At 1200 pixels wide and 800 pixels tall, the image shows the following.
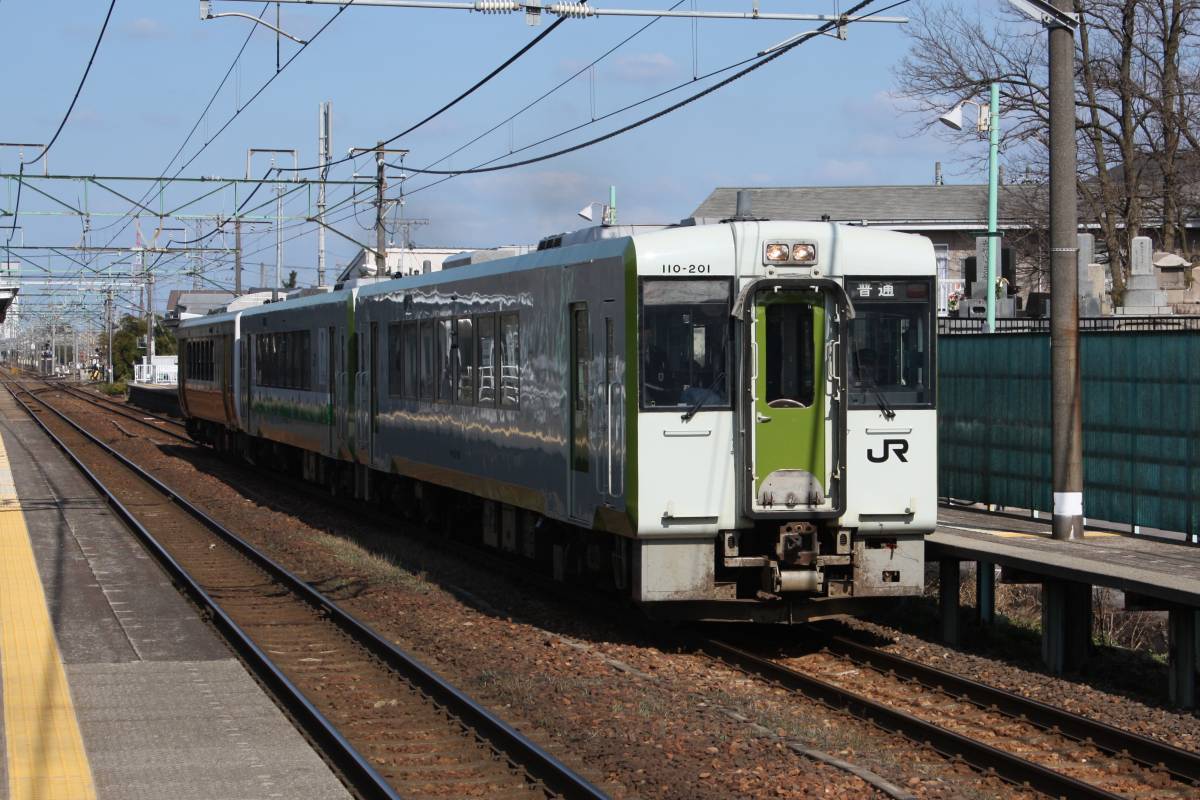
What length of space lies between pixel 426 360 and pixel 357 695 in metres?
6.92

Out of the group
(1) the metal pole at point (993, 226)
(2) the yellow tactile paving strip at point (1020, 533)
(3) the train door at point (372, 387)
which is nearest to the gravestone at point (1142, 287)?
(1) the metal pole at point (993, 226)

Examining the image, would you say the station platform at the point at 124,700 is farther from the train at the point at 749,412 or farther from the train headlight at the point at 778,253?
the train headlight at the point at 778,253

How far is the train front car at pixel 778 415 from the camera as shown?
1088cm

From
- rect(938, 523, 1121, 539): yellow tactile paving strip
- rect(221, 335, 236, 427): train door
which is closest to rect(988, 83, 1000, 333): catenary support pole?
rect(938, 523, 1121, 539): yellow tactile paving strip

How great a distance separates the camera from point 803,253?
1104cm

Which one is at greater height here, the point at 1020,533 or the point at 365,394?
the point at 365,394

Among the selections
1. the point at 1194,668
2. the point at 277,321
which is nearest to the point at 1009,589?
the point at 1194,668

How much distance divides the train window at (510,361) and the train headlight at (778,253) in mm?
3195

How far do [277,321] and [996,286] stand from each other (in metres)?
11.4

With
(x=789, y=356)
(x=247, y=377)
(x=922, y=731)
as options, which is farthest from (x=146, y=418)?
(x=922, y=731)

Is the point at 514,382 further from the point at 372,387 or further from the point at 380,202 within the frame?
the point at 380,202

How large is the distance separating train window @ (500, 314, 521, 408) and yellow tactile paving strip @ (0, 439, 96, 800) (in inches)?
165

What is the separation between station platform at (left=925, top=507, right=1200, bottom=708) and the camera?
9.68 m

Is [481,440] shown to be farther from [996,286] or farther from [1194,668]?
[996,286]
